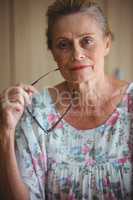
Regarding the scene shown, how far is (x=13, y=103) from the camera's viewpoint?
122 cm

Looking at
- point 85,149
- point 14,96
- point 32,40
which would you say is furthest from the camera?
point 32,40

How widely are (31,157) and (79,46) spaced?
0.42 metres

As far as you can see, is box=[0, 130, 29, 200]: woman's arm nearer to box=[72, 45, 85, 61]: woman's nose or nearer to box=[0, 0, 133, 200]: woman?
box=[0, 0, 133, 200]: woman

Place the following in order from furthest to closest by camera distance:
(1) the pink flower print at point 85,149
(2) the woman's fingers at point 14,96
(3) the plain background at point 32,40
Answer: (3) the plain background at point 32,40 → (1) the pink flower print at point 85,149 → (2) the woman's fingers at point 14,96

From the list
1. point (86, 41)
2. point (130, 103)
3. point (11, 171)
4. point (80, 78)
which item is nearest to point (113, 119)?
point (130, 103)

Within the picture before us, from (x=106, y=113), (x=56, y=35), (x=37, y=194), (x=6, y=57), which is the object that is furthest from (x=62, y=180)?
(x=6, y=57)

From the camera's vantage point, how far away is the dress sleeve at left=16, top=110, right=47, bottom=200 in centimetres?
128

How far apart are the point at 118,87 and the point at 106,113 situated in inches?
4.4

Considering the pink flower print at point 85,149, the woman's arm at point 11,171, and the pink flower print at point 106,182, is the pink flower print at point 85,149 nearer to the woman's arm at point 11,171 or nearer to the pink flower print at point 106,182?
the pink flower print at point 106,182

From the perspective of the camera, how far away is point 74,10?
1.29 meters

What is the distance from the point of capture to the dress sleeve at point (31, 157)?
1277mm

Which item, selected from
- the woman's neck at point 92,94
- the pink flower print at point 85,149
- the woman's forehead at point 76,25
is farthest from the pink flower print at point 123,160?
the woman's forehead at point 76,25

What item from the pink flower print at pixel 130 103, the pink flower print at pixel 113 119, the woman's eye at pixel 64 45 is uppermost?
the woman's eye at pixel 64 45

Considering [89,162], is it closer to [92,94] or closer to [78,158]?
[78,158]
